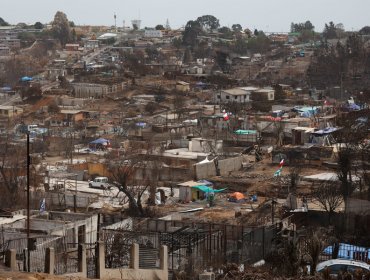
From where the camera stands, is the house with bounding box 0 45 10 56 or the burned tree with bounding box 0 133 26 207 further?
the house with bounding box 0 45 10 56

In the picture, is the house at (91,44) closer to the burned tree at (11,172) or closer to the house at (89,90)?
the house at (89,90)

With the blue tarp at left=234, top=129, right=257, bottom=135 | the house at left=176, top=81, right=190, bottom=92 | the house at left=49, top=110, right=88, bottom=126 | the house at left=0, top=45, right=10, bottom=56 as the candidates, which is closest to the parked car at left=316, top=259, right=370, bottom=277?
the blue tarp at left=234, top=129, right=257, bottom=135

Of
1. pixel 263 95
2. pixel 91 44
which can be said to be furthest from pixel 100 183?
pixel 91 44

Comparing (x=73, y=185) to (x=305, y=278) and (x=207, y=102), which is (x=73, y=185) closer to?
(x=305, y=278)

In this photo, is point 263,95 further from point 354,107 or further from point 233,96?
point 354,107

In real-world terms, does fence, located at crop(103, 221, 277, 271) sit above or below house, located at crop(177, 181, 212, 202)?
above

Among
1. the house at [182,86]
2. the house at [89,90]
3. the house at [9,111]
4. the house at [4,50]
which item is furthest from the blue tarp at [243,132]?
the house at [4,50]

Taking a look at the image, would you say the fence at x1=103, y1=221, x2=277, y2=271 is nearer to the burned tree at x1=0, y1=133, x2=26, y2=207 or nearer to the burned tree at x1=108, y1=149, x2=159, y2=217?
the burned tree at x1=108, y1=149, x2=159, y2=217
